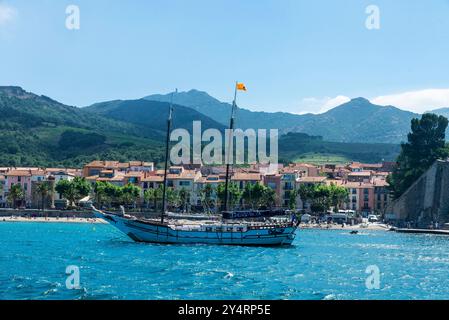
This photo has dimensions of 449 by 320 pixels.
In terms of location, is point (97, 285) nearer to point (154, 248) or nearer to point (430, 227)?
point (154, 248)

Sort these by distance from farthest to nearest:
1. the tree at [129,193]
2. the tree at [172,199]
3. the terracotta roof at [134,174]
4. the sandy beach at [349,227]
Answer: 1. the terracotta roof at [134,174]
2. the tree at [129,193]
3. the tree at [172,199]
4. the sandy beach at [349,227]

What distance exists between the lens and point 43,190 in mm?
103688

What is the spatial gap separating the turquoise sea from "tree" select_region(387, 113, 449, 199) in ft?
138

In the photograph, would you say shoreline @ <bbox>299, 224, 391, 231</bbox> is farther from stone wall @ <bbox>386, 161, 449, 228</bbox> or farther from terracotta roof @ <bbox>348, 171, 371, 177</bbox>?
terracotta roof @ <bbox>348, 171, 371, 177</bbox>

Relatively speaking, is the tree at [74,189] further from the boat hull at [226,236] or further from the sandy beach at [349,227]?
the boat hull at [226,236]

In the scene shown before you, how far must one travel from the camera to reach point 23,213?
100875mm

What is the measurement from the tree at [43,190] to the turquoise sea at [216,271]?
51.2 meters

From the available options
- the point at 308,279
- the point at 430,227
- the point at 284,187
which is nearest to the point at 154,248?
the point at 308,279

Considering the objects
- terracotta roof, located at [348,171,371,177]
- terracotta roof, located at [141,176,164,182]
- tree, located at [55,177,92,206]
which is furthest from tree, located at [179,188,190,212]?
terracotta roof, located at [348,171,371,177]

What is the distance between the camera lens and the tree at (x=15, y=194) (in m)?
106

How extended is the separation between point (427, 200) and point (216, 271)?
5859 cm

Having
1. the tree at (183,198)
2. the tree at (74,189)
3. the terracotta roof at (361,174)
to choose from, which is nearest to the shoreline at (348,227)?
the tree at (183,198)

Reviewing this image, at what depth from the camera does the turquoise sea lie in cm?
2725

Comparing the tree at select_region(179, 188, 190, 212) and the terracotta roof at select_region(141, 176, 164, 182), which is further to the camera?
the terracotta roof at select_region(141, 176, 164, 182)
